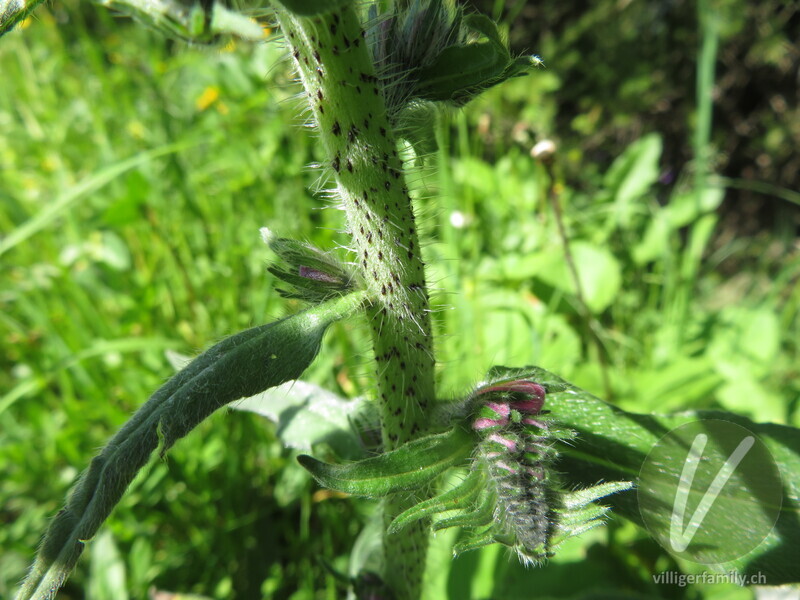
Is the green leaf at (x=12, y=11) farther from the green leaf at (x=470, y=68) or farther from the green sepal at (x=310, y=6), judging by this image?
the green leaf at (x=470, y=68)

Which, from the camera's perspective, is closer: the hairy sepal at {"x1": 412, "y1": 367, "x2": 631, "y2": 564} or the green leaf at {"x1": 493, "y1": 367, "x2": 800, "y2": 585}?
the hairy sepal at {"x1": 412, "y1": 367, "x2": 631, "y2": 564}

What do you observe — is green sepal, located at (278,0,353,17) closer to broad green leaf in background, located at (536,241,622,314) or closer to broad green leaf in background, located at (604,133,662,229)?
broad green leaf in background, located at (536,241,622,314)

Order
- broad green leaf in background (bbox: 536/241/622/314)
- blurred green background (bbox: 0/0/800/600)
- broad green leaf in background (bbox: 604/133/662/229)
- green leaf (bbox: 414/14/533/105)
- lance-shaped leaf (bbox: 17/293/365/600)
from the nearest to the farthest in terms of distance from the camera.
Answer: lance-shaped leaf (bbox: 17/293/365/600)
green leaf (bbox: 414/14/533/105)
blurred green background (bbox: 0/0/800/600)
broad green leaf in background (bbox: 536/241/622/314)
broad green leaf in background (bbox: 604/133/662/229)

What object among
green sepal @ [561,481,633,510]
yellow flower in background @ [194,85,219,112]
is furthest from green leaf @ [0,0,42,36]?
yellow flower in background @ [194,85,219,112]

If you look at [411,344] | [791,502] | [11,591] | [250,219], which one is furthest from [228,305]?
[791,502]

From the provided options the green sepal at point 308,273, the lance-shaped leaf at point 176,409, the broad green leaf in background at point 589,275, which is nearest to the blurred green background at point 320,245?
the broad green leaf in background at point 589,275

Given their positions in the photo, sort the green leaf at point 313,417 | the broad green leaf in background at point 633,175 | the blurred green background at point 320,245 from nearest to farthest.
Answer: the green leaf at point 313,417 < the blurred green background at point 320,245 < the broad green leaf in background at point 633,175

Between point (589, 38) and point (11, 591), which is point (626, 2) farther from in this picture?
point (11, 591)
